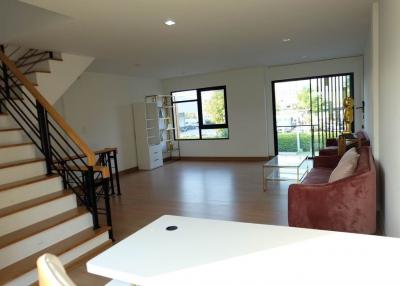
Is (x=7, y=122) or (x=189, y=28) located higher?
(x=189, y=28)

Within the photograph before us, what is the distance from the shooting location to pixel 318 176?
3979 mm

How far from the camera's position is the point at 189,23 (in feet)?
11.7

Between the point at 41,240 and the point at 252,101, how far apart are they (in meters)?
6.18

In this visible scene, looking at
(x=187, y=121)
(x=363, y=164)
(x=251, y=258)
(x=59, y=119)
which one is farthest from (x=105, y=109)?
(x=251, y=258)

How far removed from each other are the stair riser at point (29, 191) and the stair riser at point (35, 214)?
21cm

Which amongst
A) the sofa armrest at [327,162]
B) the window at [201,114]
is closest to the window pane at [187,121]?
the window at [201,114]

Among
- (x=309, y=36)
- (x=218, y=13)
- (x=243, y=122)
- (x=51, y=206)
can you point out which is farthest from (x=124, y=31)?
(x=243, y=122)

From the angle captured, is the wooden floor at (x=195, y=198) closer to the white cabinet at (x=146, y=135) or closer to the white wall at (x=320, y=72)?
the white cabinet at (x=146, y=135)

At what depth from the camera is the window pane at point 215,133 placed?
8508mm

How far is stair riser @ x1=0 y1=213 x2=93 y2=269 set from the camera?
260cm

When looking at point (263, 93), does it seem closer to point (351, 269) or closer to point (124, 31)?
point (124, 31)

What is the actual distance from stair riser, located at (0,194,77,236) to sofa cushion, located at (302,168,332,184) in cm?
287

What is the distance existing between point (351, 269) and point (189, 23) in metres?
3.19

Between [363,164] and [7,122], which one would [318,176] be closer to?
[363,164]
